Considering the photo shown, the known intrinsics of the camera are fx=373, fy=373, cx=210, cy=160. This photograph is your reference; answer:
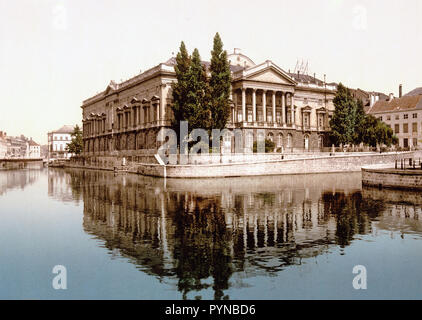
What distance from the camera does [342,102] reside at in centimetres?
6738

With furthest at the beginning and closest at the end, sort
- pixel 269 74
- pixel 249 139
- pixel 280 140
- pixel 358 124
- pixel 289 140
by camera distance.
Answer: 1. pixel 358 124
2. pixel 289 140
3. pixel 280 140
4. pixel 269 74
5. pixel 249 139

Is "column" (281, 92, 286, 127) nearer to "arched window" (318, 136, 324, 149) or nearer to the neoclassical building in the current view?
the neoclassical building

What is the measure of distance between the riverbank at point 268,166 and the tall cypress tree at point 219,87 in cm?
703

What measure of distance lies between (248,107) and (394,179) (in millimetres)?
35001

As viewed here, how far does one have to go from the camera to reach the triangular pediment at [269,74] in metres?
63.6

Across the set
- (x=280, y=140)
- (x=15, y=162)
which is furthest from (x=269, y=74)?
(x=15, y=162)

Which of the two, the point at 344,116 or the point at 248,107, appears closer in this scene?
the point at 248,107

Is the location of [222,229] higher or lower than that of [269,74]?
lower

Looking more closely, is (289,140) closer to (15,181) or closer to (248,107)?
(248,107)

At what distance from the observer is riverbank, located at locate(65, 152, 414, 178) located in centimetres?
4684

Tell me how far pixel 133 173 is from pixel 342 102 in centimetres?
3908

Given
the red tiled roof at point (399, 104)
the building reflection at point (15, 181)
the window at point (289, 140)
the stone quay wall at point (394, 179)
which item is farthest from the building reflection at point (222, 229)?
the red tiled roof at point (399, 104)

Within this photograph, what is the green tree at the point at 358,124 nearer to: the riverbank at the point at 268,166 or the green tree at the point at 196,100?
the riverbank at the point at 268,166

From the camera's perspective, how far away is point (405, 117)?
8644 cm
